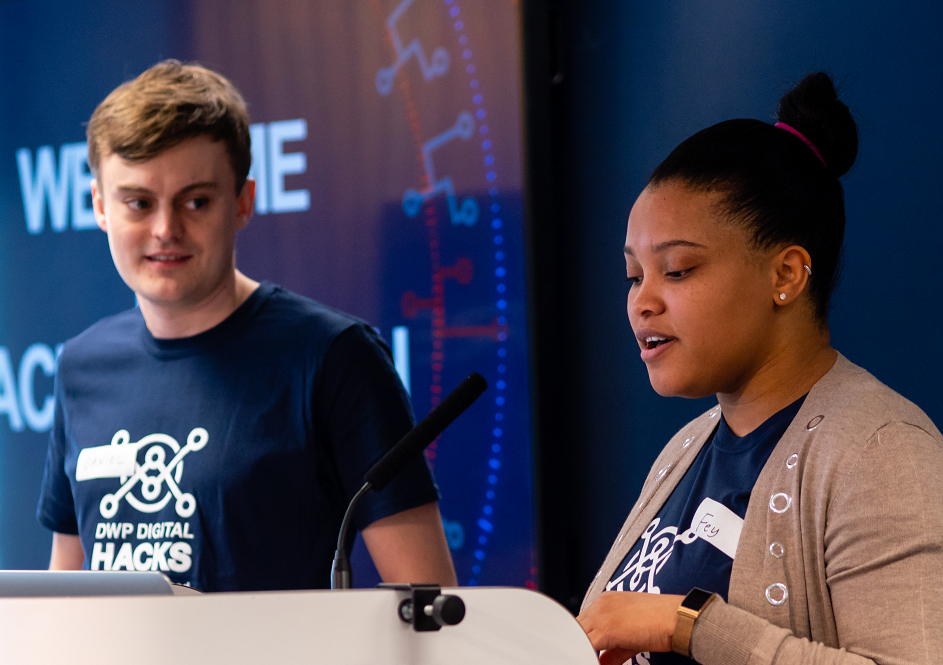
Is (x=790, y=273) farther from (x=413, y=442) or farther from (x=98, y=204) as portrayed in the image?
(x=98, y=204)

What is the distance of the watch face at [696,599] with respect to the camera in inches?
35.9

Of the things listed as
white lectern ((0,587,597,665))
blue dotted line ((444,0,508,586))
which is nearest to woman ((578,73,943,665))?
white lectern ((0,587,597,665))

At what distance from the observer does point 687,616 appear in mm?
906

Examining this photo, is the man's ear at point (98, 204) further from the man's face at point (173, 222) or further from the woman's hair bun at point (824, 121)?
the woman's hair bun at point (824, 121)

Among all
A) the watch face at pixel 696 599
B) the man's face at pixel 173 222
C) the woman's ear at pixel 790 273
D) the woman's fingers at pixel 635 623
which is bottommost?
the woman's fingers at pixel 635 623

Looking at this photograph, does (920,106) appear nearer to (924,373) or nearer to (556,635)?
(924,373)

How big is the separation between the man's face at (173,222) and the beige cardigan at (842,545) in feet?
3.32

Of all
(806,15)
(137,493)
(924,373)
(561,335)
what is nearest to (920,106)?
(806,15)

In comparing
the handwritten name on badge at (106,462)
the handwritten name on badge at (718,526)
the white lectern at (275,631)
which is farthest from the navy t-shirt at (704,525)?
the handwritten name on badge at (106,462)

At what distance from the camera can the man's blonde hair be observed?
5.22 ft

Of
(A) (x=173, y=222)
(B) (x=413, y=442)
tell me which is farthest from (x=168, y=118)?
(B) (x=413, y=442)

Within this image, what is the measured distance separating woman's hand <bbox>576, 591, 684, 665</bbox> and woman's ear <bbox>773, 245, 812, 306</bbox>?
36cm

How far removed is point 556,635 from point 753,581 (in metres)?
0.28

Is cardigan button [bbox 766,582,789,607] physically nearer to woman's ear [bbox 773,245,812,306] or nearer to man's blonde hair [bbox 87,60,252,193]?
woman's ear [bbox 773,245,812,306]
